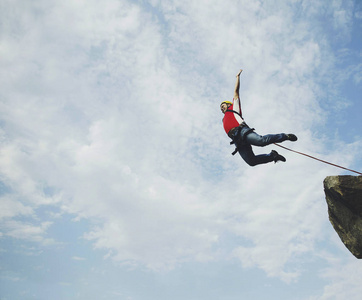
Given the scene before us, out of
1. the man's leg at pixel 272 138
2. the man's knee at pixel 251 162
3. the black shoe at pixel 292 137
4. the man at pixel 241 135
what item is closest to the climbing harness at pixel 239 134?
the man at pixel 241 135

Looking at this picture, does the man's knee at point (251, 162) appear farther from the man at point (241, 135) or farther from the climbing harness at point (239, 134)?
the climbing harness at point (239, 134)

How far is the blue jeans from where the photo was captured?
22.3 ft

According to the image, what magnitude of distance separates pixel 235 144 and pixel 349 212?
4.37 meters

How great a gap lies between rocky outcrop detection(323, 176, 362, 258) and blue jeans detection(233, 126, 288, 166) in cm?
227

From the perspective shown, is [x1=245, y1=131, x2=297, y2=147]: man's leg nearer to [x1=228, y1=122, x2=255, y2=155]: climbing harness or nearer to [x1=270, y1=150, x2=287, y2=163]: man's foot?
[x1=228, y1=122, x2=255, y2=155]: climbing harness

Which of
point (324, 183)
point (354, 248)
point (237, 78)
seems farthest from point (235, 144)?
point (354, 248)

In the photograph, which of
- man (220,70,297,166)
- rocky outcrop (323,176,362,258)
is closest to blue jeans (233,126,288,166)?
man (220,70,297,166)

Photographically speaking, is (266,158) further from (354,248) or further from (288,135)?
(354,248)

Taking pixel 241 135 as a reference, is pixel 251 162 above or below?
below

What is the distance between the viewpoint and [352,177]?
7.85 m

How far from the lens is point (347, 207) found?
8188 millimetres

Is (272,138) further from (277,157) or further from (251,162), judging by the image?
(251,162)

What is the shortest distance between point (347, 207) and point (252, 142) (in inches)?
160

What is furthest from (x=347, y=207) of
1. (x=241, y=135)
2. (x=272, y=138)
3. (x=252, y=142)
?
(x=241, y=135)
